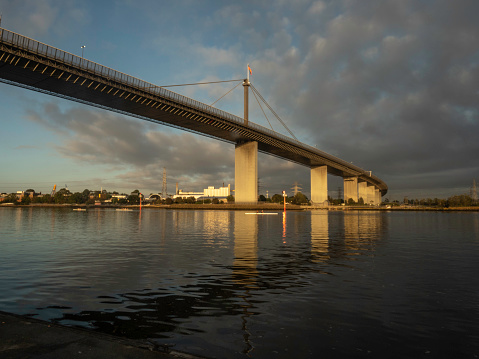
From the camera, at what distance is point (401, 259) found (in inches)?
645

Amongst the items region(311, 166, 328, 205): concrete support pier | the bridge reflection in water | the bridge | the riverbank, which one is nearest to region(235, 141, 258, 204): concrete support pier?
the bridge

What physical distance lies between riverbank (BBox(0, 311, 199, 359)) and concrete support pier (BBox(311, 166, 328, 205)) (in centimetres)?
14847

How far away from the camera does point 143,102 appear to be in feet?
252

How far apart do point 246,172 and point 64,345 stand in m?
102

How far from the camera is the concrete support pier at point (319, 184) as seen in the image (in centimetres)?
14825

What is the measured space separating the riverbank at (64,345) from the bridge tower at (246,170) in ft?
326

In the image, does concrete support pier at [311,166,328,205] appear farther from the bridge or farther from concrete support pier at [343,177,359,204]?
concrete support pier at [343,177,359,204]

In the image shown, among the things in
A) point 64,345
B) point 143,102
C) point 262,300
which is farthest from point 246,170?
point 64,345

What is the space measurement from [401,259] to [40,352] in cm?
1649

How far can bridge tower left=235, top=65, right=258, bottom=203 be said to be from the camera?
104875 mm

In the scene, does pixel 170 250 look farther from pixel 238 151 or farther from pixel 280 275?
pixel 238 151

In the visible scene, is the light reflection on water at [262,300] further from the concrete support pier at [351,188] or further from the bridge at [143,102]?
the concrete support pier at [351,188]

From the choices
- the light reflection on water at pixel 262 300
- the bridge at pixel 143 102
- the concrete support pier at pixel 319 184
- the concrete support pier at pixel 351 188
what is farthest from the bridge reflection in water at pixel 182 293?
the concrete support pier at pixel 351 188

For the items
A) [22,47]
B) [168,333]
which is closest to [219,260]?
[168,333]
